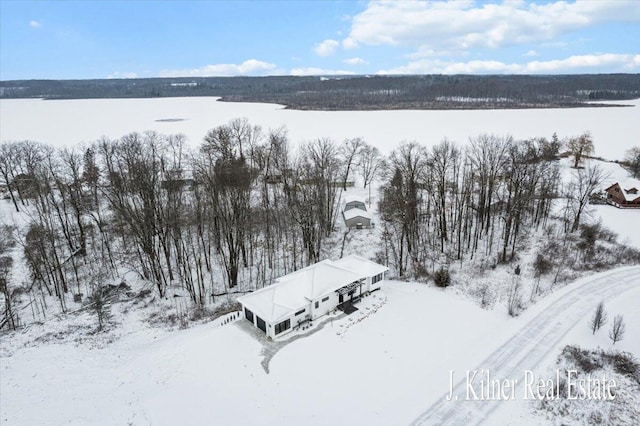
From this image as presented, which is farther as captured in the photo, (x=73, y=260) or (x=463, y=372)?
(x=73, y=260)

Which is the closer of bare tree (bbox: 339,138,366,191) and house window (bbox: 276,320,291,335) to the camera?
house window (bbox: 276,320,291,335)

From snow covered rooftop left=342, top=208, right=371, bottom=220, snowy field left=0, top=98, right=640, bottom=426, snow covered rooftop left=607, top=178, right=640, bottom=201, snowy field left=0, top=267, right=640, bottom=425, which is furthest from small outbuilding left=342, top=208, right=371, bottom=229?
snow covered rooftop left=607, top=178, right=640, bottom=201

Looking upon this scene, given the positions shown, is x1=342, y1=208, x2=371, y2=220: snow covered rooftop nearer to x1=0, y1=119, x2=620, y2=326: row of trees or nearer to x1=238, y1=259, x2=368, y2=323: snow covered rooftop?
x1=0, y1=119, x2=620, y2=326: row of trees

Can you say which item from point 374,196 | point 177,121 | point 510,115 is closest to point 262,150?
point 374,196

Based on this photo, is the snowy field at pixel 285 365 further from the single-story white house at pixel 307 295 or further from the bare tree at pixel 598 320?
the single-story white house at pixel 307 295

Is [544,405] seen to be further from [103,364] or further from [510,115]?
[510,115]

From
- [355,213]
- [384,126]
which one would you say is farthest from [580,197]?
[384,126]

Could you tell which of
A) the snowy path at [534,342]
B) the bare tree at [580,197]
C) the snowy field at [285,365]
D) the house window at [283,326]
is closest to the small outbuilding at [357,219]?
the snowy field at [285,365]

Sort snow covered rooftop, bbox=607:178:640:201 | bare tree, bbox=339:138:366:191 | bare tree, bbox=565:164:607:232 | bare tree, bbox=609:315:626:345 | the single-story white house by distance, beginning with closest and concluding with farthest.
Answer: bare tree, bbox=609:315:626:345
the single-story white house
bare tree, bbox=565:164:607:232
snow covered rooftop, bbox=607:178:640:201
bare tree, bbox=339:138:366:191
